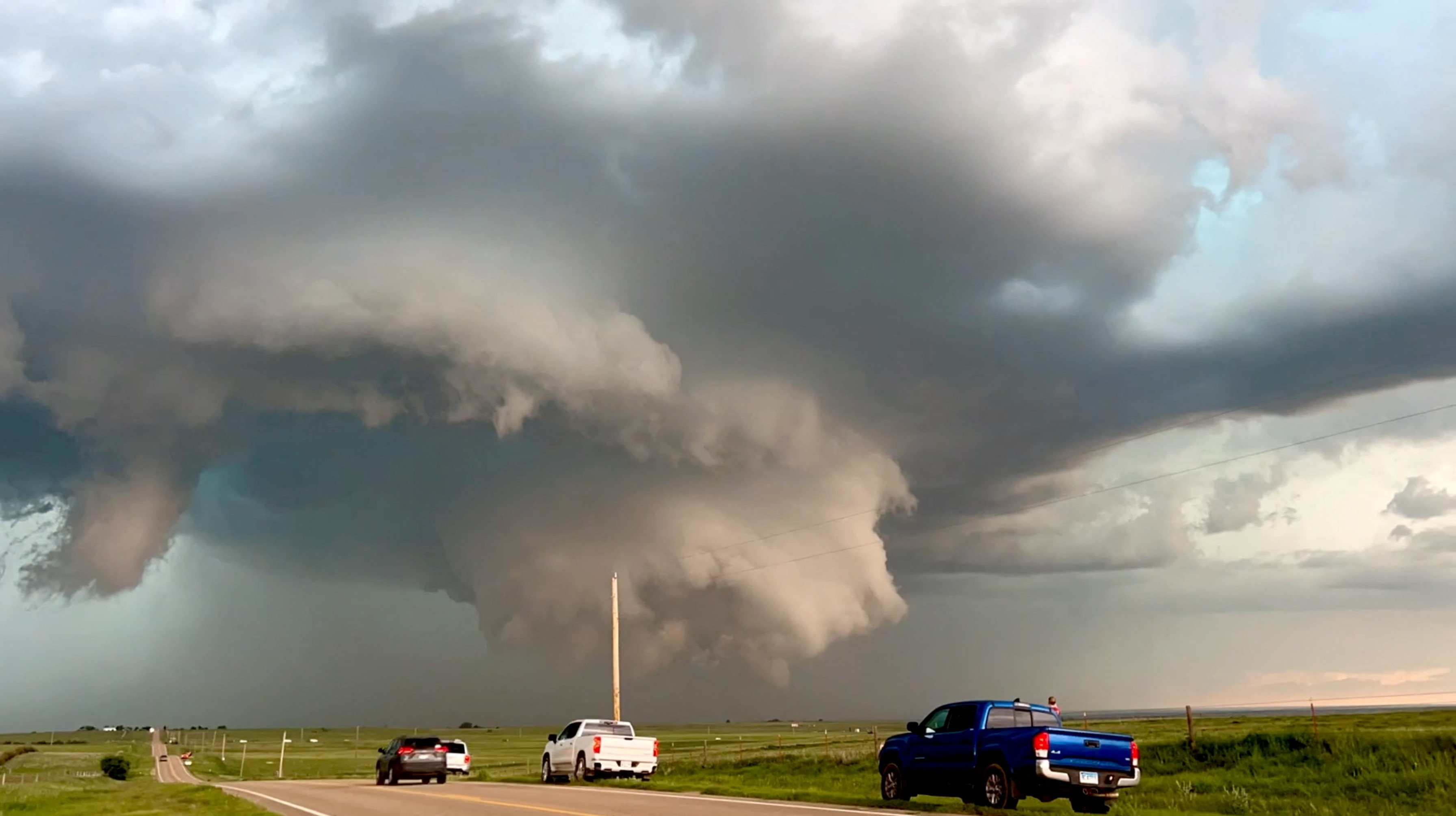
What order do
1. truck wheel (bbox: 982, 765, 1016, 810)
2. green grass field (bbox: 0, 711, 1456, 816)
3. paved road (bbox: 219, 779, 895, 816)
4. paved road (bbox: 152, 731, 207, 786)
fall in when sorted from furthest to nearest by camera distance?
paved road (bbox: 152, 731, 207, 786)
green grass field (bbox: 0, 711, 1456, 816)
paved road (bbox: 219, 779, 895, 816)
truck wheel (bbox: 982, 765, 1016, 810)

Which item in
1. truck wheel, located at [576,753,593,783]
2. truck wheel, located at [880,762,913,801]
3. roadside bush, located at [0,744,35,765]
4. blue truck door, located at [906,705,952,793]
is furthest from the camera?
roadside bush, located at [0,744,35,765]

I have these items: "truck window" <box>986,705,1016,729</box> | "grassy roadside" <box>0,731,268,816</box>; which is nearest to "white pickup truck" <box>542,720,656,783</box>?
"grassy roadside" <box>0,731,268,816</box>

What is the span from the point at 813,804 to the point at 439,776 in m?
24.2

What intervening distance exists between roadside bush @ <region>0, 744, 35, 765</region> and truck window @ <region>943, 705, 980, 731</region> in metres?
113

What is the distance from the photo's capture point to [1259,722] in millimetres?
92500

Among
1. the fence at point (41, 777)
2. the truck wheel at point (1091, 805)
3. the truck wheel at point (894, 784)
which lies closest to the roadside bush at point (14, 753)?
the fence at point (41, 777)

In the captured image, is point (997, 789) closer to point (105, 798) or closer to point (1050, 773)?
point (1050, 773)

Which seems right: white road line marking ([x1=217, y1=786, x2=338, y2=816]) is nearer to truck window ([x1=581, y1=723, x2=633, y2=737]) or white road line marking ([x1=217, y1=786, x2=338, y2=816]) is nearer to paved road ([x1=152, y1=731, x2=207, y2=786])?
paved road ([x1=152, y1=731, x2=207, y2=786])

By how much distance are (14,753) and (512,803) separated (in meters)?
157

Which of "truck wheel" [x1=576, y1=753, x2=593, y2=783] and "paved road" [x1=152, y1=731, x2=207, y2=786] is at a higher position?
"truck wheel" [x1=576, y1=753, x2=593, y2=783]

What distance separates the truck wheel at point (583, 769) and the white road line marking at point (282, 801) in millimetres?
10684

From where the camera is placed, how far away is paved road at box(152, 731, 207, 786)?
6381cm

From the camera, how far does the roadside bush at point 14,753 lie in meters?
122

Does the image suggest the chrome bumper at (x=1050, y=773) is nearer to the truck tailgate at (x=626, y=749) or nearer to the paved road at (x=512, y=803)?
the paved road at (x=512, y=803)
